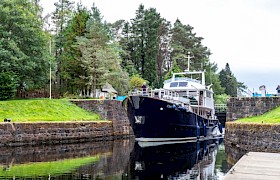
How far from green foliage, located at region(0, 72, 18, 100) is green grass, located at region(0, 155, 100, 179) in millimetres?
13042

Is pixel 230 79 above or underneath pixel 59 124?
above

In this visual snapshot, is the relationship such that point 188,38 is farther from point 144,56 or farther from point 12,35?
point 12,35

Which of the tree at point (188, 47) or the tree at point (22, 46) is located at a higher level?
the tree at point (188, 47)

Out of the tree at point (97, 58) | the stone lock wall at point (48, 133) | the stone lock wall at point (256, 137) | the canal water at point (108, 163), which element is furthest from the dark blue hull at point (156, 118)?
the tree at point (97, 58)

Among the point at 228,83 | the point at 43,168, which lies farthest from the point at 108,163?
the point at 228,83

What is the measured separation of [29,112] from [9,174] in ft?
41.8

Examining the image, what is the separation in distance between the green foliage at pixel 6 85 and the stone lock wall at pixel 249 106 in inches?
631

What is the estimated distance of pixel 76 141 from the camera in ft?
78.7

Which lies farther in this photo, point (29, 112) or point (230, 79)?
point (230, 79)

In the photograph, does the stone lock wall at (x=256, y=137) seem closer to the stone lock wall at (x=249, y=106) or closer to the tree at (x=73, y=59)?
the stone lock wall at (x=249, y=106)

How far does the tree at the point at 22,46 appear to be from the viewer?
27.9 meters

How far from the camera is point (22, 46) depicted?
29453 mm

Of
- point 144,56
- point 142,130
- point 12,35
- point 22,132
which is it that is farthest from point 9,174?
point 144,56

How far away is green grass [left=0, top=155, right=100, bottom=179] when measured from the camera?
12703mm
